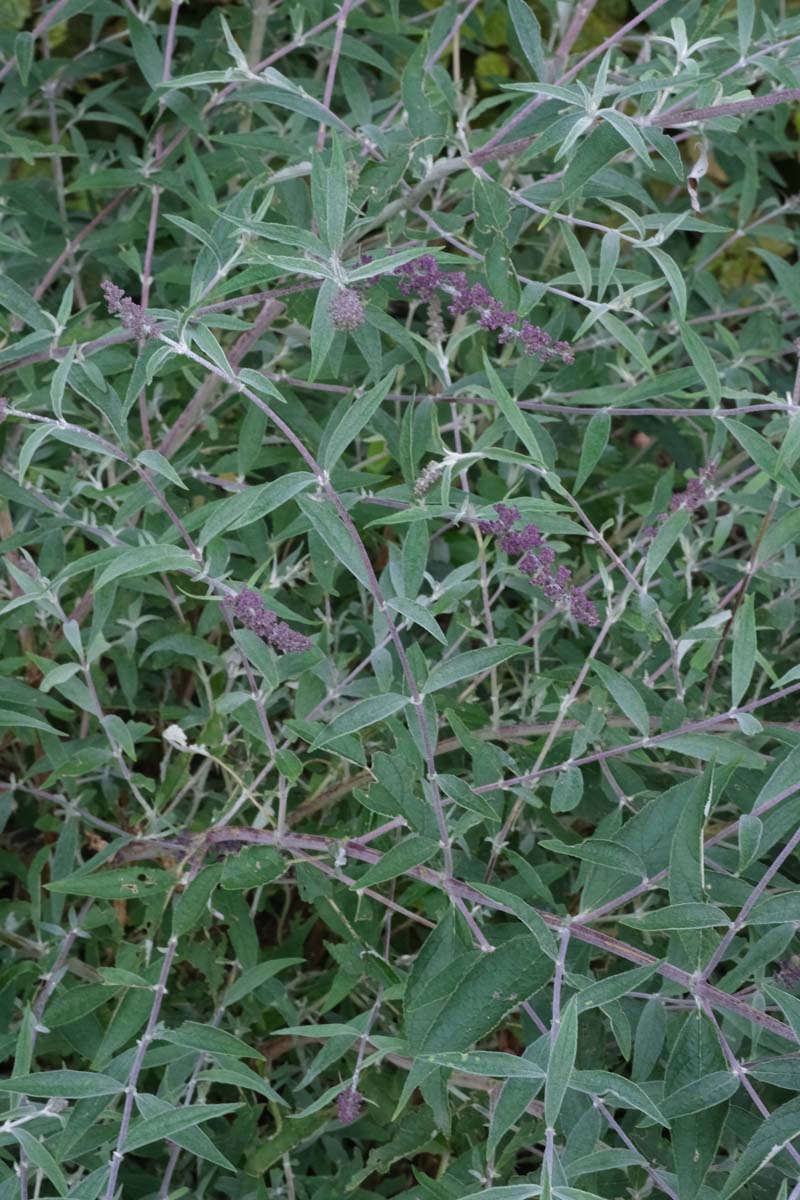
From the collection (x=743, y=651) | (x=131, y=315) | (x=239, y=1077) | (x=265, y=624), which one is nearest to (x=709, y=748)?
(x=743, y=651)

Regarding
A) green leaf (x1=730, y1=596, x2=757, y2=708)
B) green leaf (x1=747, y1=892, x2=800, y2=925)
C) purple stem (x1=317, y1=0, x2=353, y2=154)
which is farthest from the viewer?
purple stem (x1=317, y1=0, x2=353, y2=154)

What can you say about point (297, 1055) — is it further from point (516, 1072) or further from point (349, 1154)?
point (516, 1072)

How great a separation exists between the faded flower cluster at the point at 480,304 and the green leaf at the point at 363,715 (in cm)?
37

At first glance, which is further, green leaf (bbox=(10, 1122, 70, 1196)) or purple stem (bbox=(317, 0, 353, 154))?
purple stem (bbox=(317, 0, 353, 154))

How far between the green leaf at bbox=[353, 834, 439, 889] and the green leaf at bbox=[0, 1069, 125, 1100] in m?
0.28

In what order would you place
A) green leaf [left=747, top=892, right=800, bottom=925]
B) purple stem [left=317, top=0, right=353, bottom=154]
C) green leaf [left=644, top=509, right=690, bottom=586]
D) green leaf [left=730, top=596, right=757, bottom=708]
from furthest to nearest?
1. purple stem [left=317, top=0, right=353, bottom=154]
2. green leaf [left=644, top=509, right=690, bottom=586]
3. green leaf [left=730, top=596, right=757, bottom=708]
4. green leaf [left=747, top=892, right=800, bottom=925]

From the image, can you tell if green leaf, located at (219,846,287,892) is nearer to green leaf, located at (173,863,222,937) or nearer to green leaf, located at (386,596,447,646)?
green leaf, located at (173,863,222,937)

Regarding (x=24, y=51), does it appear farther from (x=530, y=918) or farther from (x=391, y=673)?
(x=530, y=918)

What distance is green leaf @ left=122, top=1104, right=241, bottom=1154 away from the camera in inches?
41.8

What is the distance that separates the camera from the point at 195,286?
3.94 ft

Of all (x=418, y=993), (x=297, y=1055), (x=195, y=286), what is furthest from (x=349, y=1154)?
(x=195, y=286)

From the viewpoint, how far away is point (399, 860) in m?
1.13

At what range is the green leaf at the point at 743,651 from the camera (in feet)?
3.80

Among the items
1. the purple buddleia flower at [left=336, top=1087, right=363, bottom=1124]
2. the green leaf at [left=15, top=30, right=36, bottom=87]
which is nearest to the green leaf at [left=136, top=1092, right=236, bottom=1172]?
the purple buddleia flower at [left=336, top=1087, right=363, bottom=1124]
